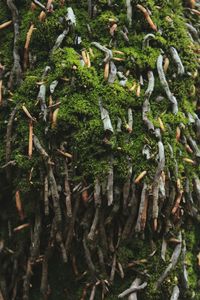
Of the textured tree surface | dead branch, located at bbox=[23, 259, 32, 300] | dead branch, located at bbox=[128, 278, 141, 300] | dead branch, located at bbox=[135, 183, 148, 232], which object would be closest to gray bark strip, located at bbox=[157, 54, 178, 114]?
the textured tree surface

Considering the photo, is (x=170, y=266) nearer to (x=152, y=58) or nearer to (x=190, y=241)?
(x=190, y=241)

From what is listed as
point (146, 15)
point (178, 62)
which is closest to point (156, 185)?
point (178, 62)

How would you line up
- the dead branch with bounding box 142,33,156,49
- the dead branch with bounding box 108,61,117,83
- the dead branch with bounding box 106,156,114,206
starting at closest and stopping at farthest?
1. the dead branch with bounding box 106,156,114,206
2. the dead branch with bounding box 108,61,117,83
3. the dead branch with bounding box 142,33,156,49

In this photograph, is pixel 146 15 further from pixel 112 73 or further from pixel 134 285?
pixel 134 285

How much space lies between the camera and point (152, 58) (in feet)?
8.79

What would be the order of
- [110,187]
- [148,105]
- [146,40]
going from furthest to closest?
[146,40] → [148,105] → [110,187]

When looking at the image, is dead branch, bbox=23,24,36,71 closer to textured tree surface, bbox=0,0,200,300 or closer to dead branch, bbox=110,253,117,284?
textured tree surface, bbox=0,0,200,300

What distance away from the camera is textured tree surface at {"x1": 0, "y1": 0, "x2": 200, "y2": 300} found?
241cm

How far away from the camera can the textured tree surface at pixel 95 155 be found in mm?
2406

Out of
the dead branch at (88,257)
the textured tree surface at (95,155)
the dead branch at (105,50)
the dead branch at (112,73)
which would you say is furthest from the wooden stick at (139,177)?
the dead branch at (105,50)

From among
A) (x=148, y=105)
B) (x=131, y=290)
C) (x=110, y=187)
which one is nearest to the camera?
(x=110, y=187)

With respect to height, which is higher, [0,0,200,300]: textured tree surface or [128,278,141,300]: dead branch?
[0,0,200,300]: textured tree surface

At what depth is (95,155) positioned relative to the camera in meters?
2.41

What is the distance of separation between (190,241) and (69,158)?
2.81 ft
